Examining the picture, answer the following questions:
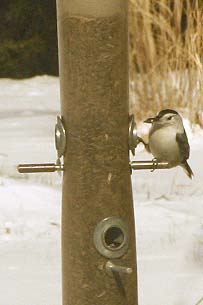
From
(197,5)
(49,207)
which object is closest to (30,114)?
(197,5)

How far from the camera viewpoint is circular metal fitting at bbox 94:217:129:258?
267cm

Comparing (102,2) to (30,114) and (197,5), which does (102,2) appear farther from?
(30,114)

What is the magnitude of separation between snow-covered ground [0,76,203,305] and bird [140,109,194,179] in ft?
2.49

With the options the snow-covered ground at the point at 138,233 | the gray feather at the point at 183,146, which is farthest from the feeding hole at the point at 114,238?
the snow-covered ground at the point at 138,233

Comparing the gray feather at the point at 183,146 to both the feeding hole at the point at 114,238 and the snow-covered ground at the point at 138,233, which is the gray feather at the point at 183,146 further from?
the snow-covered ground at the point at 138,233

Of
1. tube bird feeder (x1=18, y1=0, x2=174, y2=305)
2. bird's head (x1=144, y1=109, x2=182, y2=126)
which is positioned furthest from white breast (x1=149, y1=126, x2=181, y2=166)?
tube bird feeder (x1=18, y1=0, x2=174, y2=305)

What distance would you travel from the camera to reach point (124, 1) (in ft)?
8.96

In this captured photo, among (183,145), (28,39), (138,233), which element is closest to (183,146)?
(183,145)

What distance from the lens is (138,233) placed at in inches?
182

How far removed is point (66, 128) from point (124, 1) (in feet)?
1.34

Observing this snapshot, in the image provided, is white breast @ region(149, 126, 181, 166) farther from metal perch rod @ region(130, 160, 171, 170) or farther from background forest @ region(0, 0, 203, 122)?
background forest @ region(0, 0, 203, 122)

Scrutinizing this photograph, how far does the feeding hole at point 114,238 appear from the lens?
268cm

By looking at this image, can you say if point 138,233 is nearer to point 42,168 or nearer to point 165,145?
point 165,145

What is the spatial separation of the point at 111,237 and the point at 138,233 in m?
1.94
